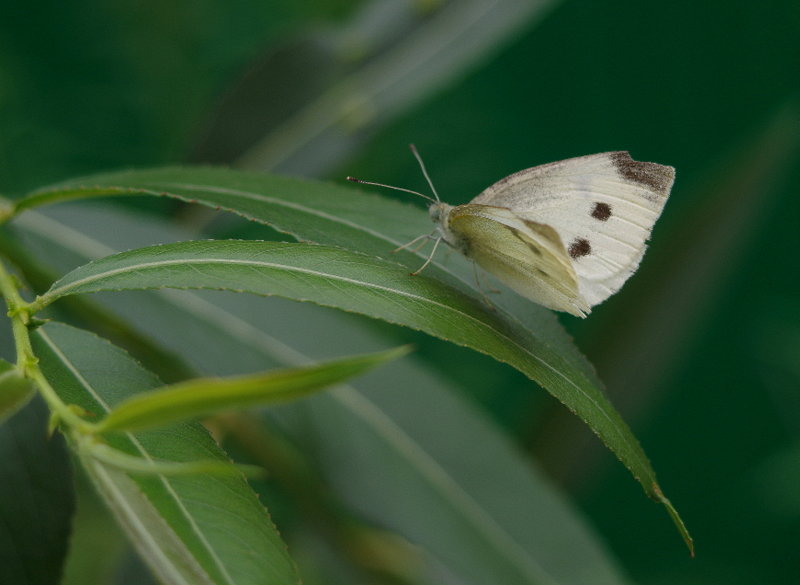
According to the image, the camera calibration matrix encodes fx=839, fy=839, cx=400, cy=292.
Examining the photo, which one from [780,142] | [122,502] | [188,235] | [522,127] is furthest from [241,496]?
[522,127]

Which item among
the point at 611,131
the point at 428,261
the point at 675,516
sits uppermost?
the point at 611,131

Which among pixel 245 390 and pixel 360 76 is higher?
pixel 360 76

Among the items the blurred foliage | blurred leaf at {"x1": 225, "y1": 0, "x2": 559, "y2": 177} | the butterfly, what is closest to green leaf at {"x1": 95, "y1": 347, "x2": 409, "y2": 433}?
the butterfly

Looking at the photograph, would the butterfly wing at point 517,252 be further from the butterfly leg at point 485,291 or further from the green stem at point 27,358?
the green stem at point 27,358

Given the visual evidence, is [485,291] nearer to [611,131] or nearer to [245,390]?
[245,390]

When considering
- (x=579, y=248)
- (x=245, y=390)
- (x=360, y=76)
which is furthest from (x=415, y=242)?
(x=360, y=76)

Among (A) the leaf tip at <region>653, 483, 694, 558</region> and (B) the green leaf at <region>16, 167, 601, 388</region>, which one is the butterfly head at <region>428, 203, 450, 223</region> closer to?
(B) the green leaf at <region>16, 167, 601, 388</region>

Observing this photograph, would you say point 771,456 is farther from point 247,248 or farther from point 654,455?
point 247,248
